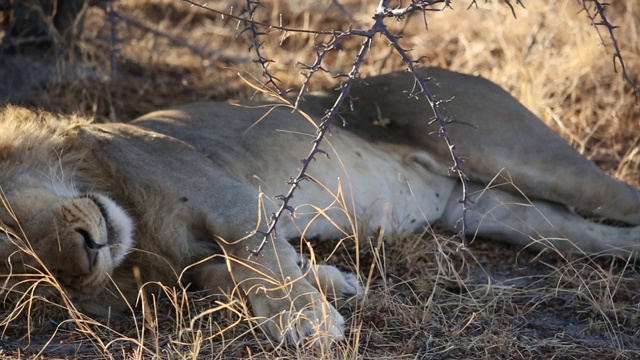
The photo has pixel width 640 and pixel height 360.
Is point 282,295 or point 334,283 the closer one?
point 282,295

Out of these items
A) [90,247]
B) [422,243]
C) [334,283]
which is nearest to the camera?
[90,247]

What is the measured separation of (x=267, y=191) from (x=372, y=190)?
495 millimetres

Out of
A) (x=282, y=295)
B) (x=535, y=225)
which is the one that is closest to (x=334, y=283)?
(x=282, y=295)

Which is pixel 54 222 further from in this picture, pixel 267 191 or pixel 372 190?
pixel 372 190

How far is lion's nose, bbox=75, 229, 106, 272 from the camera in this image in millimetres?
2795

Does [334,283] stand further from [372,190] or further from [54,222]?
[54,222]

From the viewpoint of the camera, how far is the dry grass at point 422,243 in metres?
2.94

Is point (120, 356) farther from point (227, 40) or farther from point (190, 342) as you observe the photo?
point (227, 40)

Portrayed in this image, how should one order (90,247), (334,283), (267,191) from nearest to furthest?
(90,247)
(334,283)
(267,191)

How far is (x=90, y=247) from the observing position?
9.22ft

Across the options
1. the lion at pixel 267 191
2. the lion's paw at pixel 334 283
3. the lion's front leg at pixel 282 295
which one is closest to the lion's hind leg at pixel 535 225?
the lion at pixel 267 191

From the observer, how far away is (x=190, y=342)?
2.96 metres

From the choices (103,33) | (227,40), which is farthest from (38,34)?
(227,40)

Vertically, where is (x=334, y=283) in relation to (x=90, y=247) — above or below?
below
